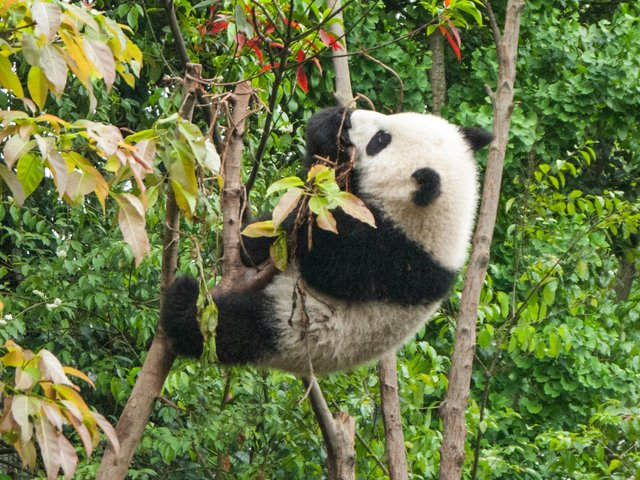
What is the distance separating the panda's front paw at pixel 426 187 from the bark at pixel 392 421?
2.79 ft

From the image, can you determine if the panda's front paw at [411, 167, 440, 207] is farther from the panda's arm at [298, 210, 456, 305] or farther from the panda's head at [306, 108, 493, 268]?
the panda's arm at [298, 210, 456, 305]

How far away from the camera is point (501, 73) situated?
13.5ft

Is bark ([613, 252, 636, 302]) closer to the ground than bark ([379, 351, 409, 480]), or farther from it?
closer to the ground

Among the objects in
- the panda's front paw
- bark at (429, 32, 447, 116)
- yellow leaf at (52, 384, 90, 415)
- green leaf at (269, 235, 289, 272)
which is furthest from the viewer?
bark at (429, 32, 447, 116)

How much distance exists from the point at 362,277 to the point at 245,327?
51 centimetres

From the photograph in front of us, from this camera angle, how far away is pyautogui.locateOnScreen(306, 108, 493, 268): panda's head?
3604 millimetres

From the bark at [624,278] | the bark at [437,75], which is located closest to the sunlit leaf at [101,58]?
the bark at [437,75]

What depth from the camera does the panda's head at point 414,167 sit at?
11.8 ft

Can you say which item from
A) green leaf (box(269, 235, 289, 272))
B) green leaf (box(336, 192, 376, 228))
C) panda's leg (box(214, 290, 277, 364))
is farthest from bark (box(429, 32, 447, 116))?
green leaf (box(336, 192, 376, 228))

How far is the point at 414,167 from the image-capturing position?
3.72 metres

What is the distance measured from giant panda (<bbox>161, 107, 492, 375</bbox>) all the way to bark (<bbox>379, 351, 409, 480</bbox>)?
437 millimetres

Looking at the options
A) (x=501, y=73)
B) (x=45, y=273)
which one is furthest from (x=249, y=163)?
(x=501, y=73)

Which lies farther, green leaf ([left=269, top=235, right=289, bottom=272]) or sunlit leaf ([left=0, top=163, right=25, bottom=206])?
green leaf ([left=269, top=235, right=289, bottom=272])

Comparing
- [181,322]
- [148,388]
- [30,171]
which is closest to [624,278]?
[181,322]
